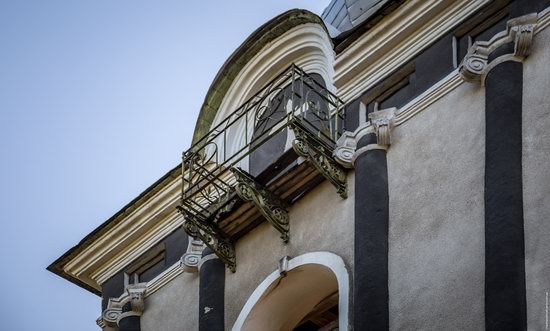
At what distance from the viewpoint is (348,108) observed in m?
24.0

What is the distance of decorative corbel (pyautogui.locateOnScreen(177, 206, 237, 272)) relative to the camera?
79.8 feet

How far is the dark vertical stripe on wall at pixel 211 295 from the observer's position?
2397cm

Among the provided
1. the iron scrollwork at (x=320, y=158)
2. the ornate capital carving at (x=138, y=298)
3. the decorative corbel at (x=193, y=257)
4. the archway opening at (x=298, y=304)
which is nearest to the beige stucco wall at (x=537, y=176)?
the iron scrollwork at (x=320, y=158)

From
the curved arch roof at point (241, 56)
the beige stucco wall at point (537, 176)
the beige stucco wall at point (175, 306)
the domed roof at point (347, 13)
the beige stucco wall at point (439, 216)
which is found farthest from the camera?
the domed roof at point (347, 13)

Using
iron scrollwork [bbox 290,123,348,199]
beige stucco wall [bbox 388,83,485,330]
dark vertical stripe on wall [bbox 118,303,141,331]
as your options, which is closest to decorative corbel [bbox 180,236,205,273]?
dark vertical stripe on wall [bbox 118,303,141,331]

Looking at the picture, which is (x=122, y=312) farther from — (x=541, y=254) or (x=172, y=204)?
(x=541, y=254)

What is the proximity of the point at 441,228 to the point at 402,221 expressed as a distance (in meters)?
0.87

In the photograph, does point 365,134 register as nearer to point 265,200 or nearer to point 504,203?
point 265,200

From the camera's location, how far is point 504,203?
19.7 m

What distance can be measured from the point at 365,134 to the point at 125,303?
17.6ft

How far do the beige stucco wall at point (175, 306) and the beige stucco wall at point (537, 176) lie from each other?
21.1 ft

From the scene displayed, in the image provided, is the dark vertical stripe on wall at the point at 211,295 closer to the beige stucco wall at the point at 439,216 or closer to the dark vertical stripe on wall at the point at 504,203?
the beige stucco wall at the point at 439,216

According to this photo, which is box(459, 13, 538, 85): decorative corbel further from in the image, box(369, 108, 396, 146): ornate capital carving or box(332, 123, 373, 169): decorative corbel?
box(332, 123, 373, 169): decorative corbel

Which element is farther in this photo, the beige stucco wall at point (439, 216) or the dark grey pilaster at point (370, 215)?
the dark grey pilaster at point (370, 215)
